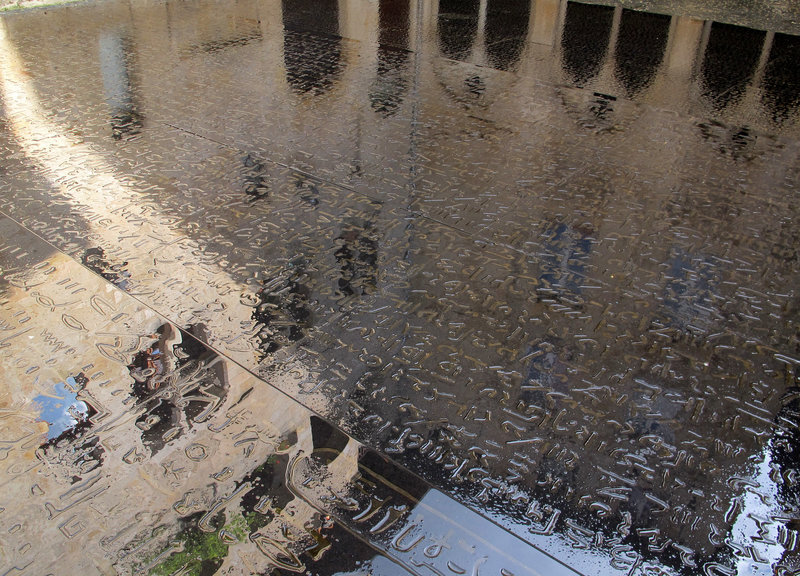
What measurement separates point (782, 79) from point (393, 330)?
470 cm

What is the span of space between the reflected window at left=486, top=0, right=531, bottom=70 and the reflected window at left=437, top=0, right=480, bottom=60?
0.54 ft

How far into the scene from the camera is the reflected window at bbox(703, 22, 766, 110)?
4.62 m

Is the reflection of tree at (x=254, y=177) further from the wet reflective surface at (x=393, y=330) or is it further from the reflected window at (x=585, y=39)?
the reflected window at (x=585, y=39)

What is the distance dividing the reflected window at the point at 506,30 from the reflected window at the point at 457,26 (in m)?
0.17

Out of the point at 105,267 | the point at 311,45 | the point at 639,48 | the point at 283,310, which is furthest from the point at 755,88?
the point at 105,267

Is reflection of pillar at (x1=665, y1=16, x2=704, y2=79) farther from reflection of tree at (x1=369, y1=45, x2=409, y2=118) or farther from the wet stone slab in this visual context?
the wet stone slab

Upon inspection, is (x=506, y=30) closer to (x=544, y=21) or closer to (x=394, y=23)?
(x=544, y=21)

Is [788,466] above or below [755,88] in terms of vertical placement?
below


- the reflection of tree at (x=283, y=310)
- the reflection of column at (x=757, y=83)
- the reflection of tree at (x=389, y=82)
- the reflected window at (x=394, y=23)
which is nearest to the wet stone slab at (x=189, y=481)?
the reflection of tree at (x=283, y=310)

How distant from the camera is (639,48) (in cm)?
575

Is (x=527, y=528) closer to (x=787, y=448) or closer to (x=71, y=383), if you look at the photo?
(x=787, y=448)

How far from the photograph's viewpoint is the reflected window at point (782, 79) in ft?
14.4

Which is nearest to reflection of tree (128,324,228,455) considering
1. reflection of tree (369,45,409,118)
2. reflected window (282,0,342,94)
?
reflection of tree (369,45,409,118)

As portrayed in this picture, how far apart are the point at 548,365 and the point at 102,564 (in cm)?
139
